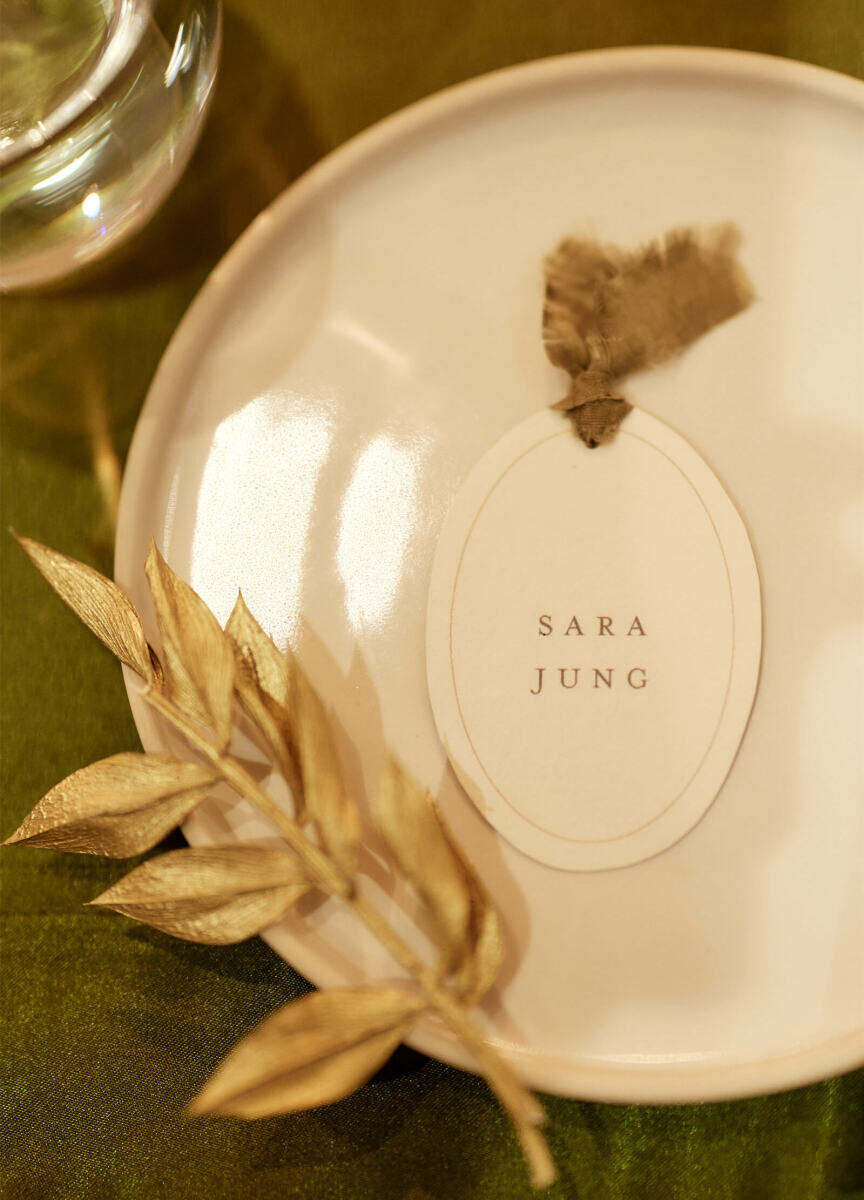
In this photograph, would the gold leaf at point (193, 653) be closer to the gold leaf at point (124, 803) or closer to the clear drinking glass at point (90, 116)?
the gold leaf at point (124, 803)

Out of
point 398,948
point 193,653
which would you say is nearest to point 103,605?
point 193,653

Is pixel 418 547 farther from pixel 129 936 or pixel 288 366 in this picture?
pixel 129 936

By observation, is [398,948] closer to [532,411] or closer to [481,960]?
[481,960]

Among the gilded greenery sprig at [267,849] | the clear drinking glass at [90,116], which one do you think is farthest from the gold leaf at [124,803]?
the clear drinking glass at [90,116]

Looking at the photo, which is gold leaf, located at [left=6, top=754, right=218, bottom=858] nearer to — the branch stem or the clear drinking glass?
the branch stem

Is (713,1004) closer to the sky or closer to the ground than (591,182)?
closer to the ground

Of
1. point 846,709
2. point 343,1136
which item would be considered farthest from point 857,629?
point 343,1136
